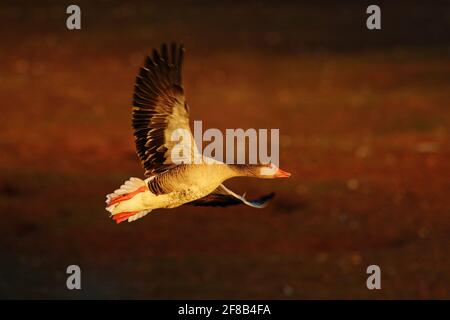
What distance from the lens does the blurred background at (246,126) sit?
1174 cm

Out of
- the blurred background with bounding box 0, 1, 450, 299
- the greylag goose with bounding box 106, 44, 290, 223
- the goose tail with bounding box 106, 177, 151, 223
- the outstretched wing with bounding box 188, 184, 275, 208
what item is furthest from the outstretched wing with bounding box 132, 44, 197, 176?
the blurred background with bounding box 0, 1, 450, 299

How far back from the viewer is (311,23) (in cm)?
2103

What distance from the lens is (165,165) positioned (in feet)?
26.3

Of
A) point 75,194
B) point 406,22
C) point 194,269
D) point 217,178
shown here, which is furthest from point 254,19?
point 217,178

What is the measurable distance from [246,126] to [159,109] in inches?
315

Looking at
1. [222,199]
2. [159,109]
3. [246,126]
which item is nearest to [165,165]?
[159,109]

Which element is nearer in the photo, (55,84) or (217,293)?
(217,293)

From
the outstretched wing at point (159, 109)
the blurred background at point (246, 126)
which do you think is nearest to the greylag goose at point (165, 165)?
the outstretched wing at point (159, 109)

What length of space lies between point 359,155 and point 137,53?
16.6ft

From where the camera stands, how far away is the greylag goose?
304 inches

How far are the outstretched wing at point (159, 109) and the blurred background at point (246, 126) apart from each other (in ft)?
9.65

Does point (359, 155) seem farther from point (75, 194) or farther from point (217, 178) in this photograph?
point (217, 178)

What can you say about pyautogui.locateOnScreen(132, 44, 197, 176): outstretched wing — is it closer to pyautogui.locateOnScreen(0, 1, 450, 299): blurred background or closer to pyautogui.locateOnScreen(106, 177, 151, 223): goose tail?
pyautogui.locateOnScreen(106, 177, 151, 223): goose tail

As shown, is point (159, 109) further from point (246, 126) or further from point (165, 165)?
point (246, 126)
